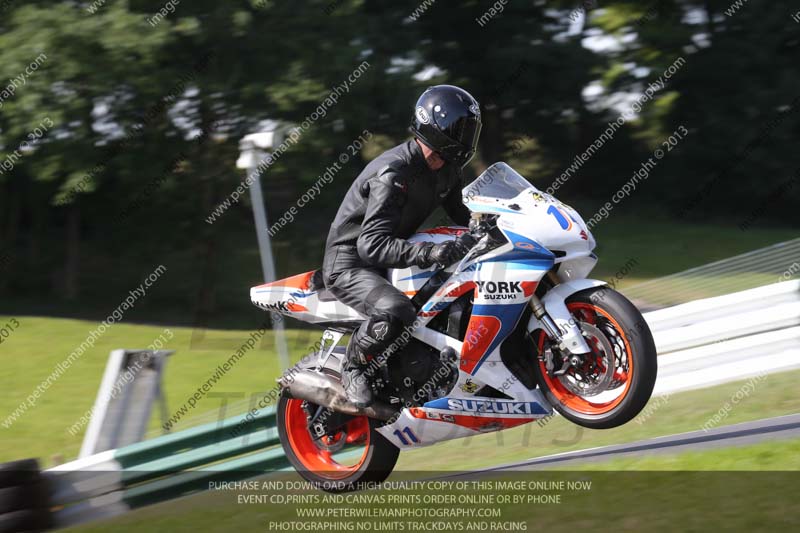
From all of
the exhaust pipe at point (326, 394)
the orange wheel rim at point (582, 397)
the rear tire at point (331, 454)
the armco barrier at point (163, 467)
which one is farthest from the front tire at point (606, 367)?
the armco barrier at point (163, 467)

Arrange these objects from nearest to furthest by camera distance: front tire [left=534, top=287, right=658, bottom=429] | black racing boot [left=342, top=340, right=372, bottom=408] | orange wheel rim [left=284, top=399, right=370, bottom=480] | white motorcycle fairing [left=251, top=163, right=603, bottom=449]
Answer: front tire [left=534, top=287, right=658, bottom=429]
white motorcycle fairing [left=251, top=163, right=603, bottom=449]
black racing boot [left=342, top=340, right=372, bottom=408]
orange wheel rim [left=284, top=399, right=370, bottom=480]

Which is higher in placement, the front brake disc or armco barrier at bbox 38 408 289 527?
the front brake disc

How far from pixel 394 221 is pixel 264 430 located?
7.40 feet

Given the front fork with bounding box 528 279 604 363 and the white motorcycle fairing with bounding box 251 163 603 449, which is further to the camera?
the white motorcycle fairing with bounding box 251 163 603 449

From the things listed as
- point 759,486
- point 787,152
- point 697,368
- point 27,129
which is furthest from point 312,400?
point 787,152

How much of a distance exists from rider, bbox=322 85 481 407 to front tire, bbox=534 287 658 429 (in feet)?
2.46

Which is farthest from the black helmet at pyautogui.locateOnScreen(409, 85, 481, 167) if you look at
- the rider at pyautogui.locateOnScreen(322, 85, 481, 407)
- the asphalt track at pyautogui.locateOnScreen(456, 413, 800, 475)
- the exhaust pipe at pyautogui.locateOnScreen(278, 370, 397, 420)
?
the asphalt track at pyautogui.locateOnScreen(456, 413, 800, 475)

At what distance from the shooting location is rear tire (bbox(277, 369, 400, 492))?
6301 millimetres

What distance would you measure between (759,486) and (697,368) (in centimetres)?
258


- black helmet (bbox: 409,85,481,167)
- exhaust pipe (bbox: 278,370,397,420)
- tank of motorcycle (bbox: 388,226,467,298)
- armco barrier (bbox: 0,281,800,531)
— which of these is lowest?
armco barrier (bbox: 0,281,800,531)

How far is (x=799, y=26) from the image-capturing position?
22.3 meters

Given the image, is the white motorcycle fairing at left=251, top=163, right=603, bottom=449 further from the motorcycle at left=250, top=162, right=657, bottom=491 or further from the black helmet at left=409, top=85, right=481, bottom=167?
Result: the black helmet at left=409, top=85, right=481, bottom=167

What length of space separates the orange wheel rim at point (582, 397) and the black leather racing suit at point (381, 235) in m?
0.86

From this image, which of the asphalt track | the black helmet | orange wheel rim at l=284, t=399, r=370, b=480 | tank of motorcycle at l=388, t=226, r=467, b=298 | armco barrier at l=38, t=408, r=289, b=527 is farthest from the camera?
armco barrier at l=38, t=408, r=289, b=527
